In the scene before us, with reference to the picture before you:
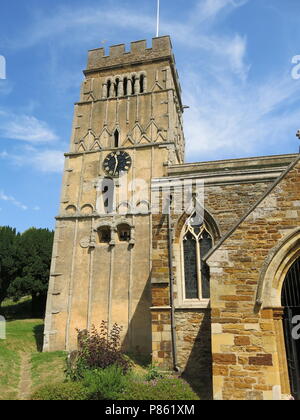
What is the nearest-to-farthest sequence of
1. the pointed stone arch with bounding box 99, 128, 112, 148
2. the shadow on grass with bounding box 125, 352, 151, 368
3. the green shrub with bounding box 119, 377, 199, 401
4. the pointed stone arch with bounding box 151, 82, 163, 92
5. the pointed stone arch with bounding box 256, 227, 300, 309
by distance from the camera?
the pointed stone arch with bounding box 256, 227, 300, 309, the green shrub with bounding box 119, 377, 199, 401, the shadow on grass with bounding box 125, 352, 151, 368, the pointed stone arch with bounding box 99, 128, 112, 148, the pointed stone arch with bounding box 151, 82, 163, 92

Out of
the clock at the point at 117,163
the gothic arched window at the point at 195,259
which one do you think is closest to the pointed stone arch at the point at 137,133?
the clock at the point at 117,163

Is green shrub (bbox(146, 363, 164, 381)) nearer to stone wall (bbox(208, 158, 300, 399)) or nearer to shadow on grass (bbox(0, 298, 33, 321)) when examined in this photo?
stone wall (bbox(208, 158, 300, 399))

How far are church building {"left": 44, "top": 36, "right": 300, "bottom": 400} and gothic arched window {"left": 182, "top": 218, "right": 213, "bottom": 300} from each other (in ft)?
0.13

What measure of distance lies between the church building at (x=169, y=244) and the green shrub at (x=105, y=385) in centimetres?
244

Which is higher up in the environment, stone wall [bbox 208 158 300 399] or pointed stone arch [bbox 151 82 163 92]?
pointed stone arch [bbox 151 82 163 92]

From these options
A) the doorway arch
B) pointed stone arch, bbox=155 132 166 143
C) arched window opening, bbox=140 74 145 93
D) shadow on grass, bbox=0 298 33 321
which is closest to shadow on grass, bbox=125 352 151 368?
the doorway arch

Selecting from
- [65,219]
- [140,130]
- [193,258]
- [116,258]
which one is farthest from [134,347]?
[140,130]

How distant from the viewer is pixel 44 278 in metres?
30.2

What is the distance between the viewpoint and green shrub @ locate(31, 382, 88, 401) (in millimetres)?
8328

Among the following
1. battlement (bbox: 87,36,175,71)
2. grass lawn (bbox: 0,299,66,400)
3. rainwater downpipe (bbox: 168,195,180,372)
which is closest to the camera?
rainwater downpipe (bbox: 168,195,180,372)

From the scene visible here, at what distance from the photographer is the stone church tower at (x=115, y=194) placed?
57.2 feet

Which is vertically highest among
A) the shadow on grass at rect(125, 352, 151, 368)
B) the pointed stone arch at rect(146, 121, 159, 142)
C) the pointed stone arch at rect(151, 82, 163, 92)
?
Result: the pointed stone arch at rect(151, 82, 163, 92)
